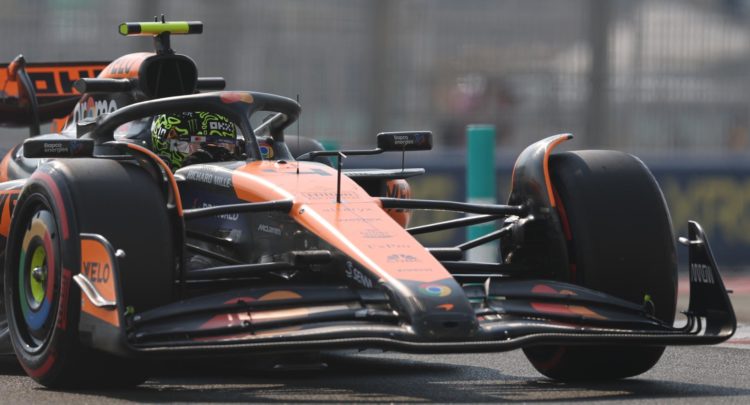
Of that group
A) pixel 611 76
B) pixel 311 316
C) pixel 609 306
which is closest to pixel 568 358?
pixel 609 306

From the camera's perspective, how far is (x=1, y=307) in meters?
7.98

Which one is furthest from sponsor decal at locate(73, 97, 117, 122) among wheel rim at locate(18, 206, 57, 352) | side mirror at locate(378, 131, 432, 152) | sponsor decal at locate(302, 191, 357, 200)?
sponsor decal at locate(302, 191, 357, 200)

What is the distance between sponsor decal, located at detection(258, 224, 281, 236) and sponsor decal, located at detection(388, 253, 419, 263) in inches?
30.8

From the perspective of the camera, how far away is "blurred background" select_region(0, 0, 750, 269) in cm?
1512

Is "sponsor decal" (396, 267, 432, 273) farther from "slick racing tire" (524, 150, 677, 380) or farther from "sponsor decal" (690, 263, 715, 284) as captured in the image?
"sponsor decal" (690, 263, 715, 284)

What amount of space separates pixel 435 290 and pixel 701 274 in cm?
141

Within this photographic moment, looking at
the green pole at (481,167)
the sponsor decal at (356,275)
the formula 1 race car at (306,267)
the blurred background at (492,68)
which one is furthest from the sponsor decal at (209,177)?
the blurred background at (492,68)

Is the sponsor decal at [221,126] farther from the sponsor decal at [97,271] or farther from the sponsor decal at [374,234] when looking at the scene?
the sponsor decal at [97,271]

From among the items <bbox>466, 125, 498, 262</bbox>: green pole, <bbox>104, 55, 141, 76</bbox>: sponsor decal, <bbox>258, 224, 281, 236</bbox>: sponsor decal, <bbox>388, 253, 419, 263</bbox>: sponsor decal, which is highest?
<bbox>104, 55, 141, 76</bbox>: sponsor decal

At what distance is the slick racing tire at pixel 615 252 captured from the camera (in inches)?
281

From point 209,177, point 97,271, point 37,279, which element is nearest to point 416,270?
point 97,271

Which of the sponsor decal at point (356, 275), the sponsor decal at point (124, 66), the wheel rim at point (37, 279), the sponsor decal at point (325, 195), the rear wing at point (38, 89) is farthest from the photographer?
the rear wing at point (38, 89)

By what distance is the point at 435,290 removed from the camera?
6.25 meters

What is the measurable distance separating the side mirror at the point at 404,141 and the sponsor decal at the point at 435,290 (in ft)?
5.75
